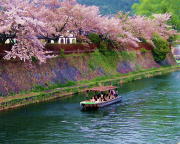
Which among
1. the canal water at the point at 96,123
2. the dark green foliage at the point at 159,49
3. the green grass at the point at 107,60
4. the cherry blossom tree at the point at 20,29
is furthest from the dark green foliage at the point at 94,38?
the dark green foliage at the point at 159,49

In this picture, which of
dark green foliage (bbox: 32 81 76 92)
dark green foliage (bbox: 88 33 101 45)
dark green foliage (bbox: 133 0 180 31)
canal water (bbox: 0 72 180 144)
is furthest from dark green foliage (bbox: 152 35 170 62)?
canal water (bbox: 0 72 180 144)

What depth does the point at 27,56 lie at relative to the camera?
4319cm

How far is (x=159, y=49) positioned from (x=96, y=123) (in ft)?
170

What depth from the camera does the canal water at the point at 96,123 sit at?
91.7 feet

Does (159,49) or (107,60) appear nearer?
(107,60)

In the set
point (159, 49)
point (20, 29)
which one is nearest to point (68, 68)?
point (20, 29)

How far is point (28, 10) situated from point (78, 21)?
1306 centimetres

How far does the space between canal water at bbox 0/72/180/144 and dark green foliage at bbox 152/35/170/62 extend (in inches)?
1428

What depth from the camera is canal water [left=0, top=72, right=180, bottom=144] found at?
2794cm

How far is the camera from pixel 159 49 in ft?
269

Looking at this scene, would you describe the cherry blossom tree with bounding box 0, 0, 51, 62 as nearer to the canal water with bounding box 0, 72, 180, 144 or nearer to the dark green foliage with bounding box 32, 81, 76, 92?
the dark green foliage with bounding box 32, 81, 76, 92

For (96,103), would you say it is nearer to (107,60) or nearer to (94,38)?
(94,38)

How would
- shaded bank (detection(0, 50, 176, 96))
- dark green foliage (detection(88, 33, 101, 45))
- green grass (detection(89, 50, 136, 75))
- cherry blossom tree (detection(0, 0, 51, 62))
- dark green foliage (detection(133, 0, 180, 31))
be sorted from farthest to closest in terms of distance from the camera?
dark green foliage (detection(133, 0, 180, 31)) < dark green foliage (detection(88, 33, 101, 45)) < green grass (detection(89, 50, 136, 75)) < shaded bank (detection(0, 50, 176, 96)) < cherry blossom tree (detection(0, 0, 51, 62))

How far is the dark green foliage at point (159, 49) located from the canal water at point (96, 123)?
36.3m
